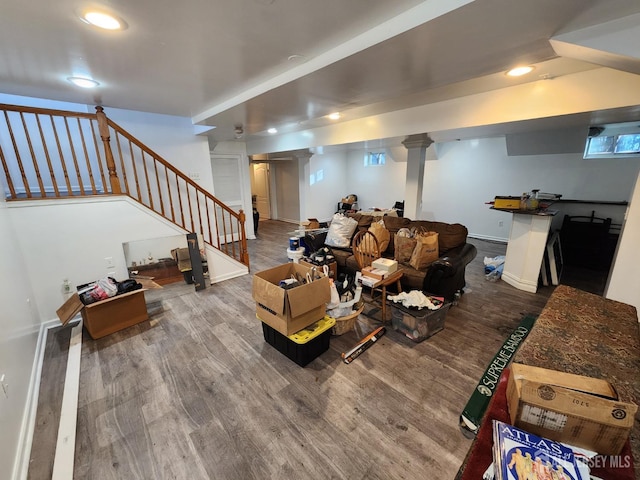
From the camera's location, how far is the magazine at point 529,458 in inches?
26.2

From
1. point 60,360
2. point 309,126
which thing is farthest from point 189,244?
point 309,126

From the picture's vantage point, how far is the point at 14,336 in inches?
71.2

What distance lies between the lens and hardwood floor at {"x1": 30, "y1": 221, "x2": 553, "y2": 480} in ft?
4.67

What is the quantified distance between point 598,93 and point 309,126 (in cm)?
362

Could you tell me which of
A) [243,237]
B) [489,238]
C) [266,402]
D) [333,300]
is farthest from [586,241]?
[243,237]

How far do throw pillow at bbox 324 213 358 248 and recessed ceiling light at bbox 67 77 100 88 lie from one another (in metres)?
3.04

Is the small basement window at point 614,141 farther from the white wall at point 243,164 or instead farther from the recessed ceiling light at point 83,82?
the recessed ceiling light at point 83,82

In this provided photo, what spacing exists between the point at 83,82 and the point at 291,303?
2.85 metres

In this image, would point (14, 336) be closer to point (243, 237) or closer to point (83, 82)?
point (83, 82)

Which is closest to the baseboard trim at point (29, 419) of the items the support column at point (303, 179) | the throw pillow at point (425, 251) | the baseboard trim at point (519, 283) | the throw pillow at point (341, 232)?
the throw pillow at point (341, 232)

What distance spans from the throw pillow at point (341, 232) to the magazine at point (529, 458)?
9.91 feet

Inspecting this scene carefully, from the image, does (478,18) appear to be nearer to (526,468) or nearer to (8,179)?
(526,468)

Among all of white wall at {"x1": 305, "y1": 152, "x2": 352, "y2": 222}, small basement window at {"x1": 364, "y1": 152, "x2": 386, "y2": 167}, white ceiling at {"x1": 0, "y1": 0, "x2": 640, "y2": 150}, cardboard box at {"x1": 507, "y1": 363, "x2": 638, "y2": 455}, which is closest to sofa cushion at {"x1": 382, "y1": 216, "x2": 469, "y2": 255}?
white ceiling at {"x1": 0, "y1": 0, "x2": 640, "y2": 150}

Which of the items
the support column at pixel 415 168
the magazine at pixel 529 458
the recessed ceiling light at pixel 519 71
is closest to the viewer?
the magazine at pixel 529 458
